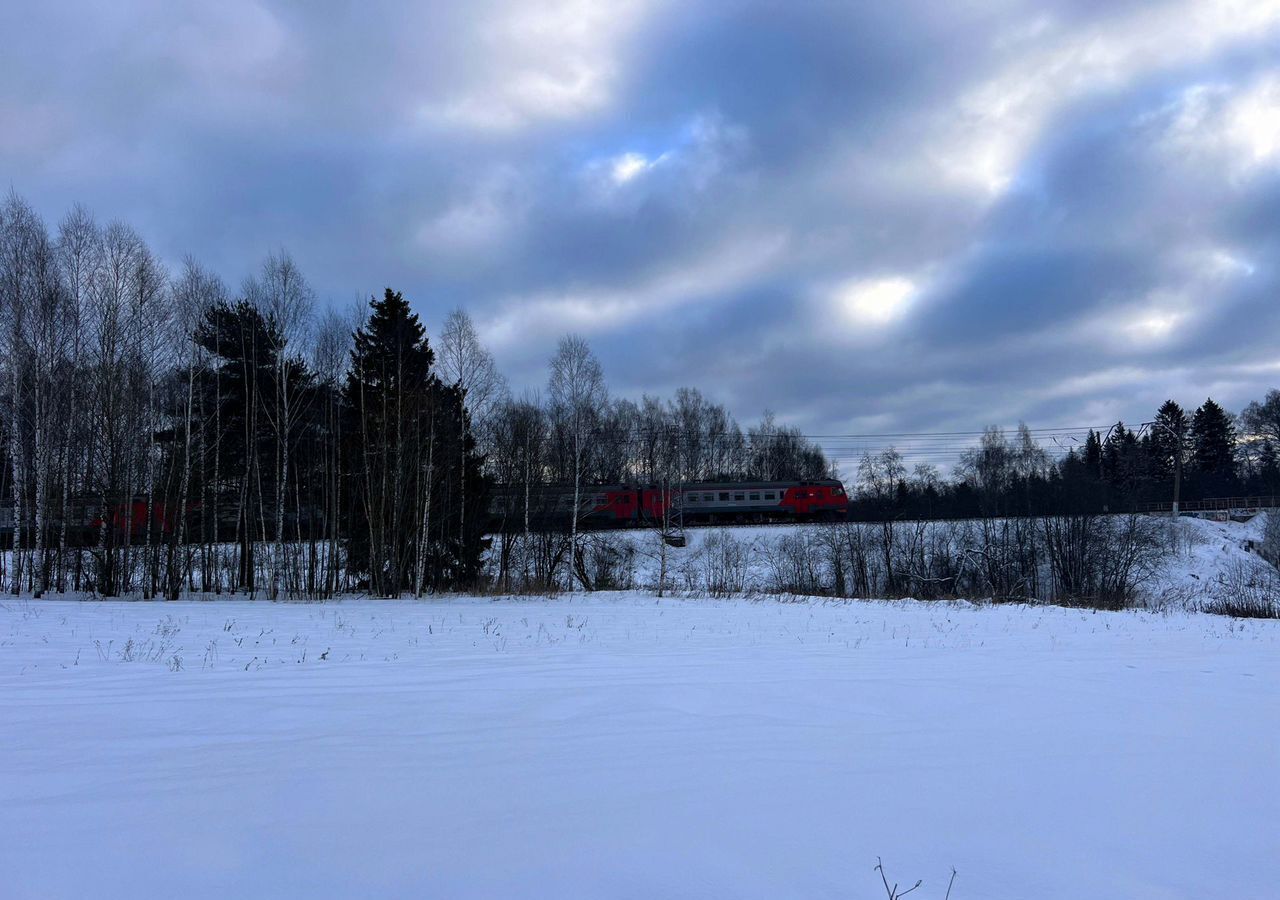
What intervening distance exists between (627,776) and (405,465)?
1926 centimetres

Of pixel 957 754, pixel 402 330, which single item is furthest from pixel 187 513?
pixel 957 754

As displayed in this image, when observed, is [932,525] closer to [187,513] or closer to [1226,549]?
[1226,549]

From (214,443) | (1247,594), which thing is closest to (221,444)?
(214,443)

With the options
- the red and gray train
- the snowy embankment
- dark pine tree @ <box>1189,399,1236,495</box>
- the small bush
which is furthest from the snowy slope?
dark pine tree @ <box>1189,399,1236,495</box>

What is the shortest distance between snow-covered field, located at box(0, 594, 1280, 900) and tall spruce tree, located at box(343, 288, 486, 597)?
13.1 metres

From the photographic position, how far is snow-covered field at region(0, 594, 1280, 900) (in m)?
2.89

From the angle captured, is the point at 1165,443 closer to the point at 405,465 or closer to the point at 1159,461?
the point at 1159,461

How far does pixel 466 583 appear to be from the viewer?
24078mm

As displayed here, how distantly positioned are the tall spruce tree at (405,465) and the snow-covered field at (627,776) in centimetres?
1308

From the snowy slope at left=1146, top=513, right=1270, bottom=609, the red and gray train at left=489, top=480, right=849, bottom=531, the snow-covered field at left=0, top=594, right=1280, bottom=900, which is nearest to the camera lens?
the snow-covered field at left=0, top=594, right=1280, bottom=900

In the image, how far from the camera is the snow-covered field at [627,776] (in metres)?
2.89

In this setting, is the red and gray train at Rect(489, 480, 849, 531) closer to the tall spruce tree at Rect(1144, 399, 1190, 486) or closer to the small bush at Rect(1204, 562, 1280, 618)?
the small bush at Rect(1204, 562, 1280, 618)

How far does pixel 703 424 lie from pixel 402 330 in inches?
1894

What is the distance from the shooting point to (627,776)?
3971 millimetres
